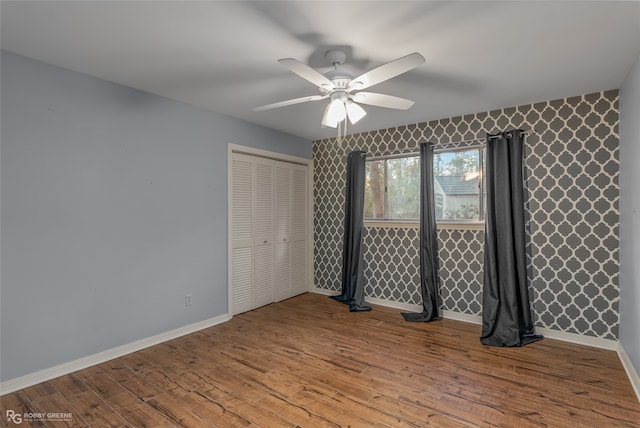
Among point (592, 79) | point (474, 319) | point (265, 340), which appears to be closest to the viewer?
point (592, 79)

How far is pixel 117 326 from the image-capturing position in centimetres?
285

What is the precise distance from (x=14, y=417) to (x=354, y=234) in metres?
3.56

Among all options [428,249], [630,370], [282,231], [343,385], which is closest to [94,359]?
[343,385]

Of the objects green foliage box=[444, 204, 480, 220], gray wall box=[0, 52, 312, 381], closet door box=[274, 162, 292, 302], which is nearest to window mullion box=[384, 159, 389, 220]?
green foliage box=[444, 204, 480, 220]

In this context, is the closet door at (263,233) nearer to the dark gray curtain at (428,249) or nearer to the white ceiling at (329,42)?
the white ceiling at (329,42)

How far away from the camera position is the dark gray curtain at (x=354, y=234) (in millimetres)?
4398

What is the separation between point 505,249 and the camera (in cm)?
334

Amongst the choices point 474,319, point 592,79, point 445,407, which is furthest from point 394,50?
point 474,319

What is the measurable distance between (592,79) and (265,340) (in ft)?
12.5

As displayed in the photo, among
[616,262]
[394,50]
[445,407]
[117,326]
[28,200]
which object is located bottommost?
[445,407]

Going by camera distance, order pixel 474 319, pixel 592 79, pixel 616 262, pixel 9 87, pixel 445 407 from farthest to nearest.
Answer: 1. pixel 474 319
2. pixel 616 262
3. pixel 592 79
4. pixel 9 87
5. pixel 445 407

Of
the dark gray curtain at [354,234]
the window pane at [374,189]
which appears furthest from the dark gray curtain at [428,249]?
the dark gray curtain at [354,234]

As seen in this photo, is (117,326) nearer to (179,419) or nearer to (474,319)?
(179,419)

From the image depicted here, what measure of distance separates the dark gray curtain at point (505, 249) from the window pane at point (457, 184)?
303mm
